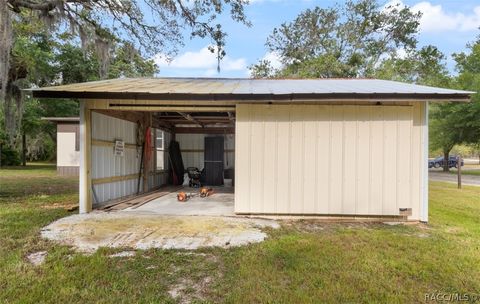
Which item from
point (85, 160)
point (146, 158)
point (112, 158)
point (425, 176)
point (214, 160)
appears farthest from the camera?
point (214, 160)

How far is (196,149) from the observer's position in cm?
1282

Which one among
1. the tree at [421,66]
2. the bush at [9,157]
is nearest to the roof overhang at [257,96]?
the tree at [421,66]

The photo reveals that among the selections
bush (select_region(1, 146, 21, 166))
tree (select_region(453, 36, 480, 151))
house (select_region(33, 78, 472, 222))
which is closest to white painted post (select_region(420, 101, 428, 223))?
house (select_region(33, 78, 472, 222))

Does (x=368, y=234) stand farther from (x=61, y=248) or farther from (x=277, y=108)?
(x=61, y=248)

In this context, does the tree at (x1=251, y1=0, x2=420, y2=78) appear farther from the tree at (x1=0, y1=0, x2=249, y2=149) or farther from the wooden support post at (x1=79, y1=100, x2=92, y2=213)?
the wooden support post at (x1=79, y1=100, x2=92, y2=213)

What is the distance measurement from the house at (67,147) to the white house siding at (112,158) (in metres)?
9.45

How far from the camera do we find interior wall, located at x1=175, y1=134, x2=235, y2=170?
501 inches

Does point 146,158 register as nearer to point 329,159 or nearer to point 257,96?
point 257,96

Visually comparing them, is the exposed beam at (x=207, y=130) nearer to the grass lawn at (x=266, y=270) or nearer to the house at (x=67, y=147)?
the house at (x=67, y=147)

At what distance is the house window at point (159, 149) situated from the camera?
1076cm

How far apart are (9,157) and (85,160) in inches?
891

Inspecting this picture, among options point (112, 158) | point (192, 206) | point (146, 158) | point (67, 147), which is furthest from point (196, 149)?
point (67, 147)

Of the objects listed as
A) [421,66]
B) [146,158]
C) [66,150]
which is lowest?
[146,158]

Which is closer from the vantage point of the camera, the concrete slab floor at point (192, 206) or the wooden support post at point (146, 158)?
the concrete slab floor at point (192, 206)
